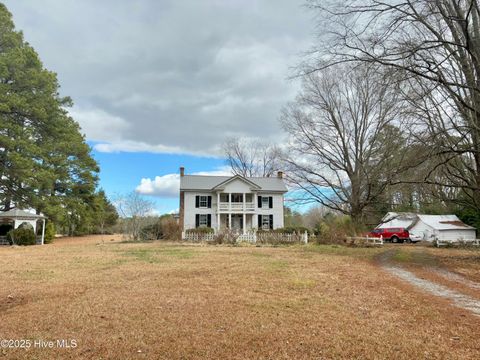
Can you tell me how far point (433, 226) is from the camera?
124 feet

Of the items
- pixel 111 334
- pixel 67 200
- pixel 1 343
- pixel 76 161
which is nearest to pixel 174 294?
pixel 111 334

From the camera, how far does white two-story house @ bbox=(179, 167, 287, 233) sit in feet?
119

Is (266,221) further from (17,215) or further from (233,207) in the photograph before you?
(17,215)

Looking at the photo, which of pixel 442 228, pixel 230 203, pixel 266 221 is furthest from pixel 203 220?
pixel 442 228

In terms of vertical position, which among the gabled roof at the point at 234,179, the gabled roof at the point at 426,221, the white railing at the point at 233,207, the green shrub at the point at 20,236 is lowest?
the green shrub at the point at 20,236

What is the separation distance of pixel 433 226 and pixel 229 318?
38880 mm

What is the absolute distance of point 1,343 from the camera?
429 cm

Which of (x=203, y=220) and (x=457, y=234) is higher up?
(x=203, y=220)

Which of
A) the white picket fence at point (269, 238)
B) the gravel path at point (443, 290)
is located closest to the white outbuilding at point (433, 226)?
the white picket fence at point (269, 238)

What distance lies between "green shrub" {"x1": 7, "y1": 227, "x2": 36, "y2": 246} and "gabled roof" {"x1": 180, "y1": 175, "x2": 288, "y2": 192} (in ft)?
47.5

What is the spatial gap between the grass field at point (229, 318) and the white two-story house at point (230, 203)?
26.7 m

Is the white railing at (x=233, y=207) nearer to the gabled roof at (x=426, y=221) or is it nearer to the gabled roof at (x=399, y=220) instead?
the gabled roof at (x=426, y=221)

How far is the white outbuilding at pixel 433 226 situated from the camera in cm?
3641

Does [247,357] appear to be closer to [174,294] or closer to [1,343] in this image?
[1,343]
